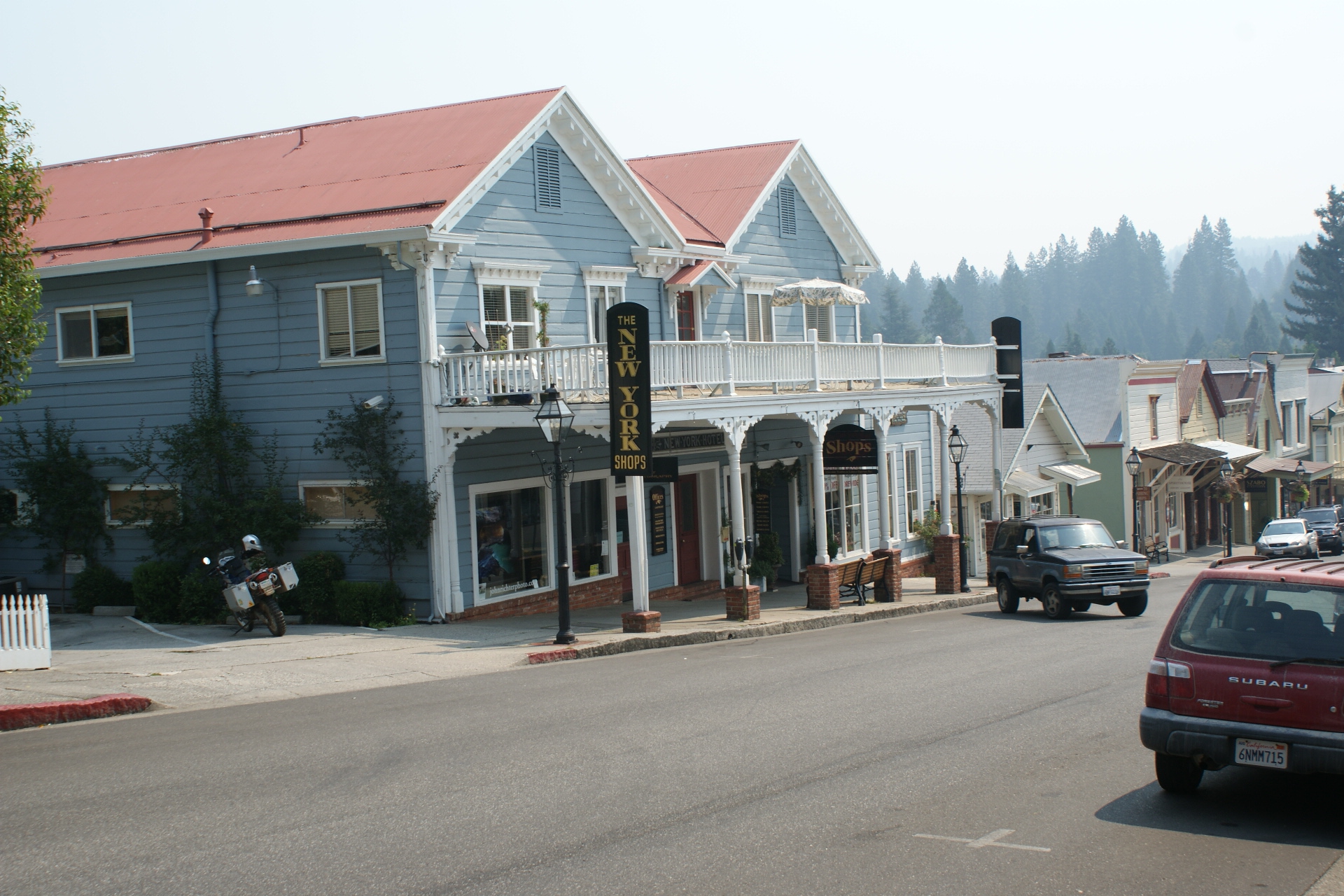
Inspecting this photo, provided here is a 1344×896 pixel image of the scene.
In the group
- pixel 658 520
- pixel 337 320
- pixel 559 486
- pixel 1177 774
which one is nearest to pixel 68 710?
pixel 559 486

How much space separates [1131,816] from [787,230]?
21916mm

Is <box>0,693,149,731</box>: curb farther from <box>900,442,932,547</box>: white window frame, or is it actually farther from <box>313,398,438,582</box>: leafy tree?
<box>900,442,932,547</box>: white window frame

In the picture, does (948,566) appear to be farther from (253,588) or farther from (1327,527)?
(1327,527)

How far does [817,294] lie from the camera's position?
26.3m

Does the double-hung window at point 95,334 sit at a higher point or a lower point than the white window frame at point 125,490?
higher

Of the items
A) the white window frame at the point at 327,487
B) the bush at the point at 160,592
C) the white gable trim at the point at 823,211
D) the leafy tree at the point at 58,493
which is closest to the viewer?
the white window frame at the point at 327,487

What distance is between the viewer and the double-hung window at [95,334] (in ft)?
70.0

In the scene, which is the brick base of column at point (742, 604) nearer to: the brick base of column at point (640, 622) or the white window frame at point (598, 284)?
the brick base of column at point (640, 622)

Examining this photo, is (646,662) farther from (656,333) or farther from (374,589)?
(656,333)

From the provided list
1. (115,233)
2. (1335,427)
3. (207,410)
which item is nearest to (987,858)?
(207,410)

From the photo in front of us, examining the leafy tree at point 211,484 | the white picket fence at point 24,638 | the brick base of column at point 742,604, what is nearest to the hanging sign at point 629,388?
the brick base of column at point 742,604

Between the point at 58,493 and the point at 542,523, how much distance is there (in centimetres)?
835

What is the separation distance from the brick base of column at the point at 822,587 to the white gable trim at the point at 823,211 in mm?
7647

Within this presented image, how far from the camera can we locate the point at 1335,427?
222 feet
